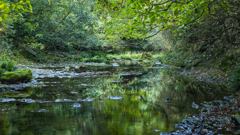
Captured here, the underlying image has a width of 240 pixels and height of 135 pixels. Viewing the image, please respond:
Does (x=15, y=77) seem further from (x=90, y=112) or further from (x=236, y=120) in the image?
(x=236, y=120)

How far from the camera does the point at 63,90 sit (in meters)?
6.79

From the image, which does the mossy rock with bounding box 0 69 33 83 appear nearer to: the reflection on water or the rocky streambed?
the reflection on water

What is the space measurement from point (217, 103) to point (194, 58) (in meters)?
9.01

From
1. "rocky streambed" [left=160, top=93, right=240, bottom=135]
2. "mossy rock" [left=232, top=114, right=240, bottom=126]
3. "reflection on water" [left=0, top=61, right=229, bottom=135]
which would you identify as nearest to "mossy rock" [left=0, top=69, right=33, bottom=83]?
"reflection on water" [left=0, top=61, right=229, bottom=135]

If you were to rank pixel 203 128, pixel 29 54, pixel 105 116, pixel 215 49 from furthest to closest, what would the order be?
1. pixel 29 54
2. pixel 215 49
3. pixel 105 116
4. pixel 203 128

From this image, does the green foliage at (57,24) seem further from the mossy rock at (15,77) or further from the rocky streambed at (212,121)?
the rocky streambed at (212,121)

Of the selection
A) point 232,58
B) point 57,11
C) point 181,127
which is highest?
point 57,11

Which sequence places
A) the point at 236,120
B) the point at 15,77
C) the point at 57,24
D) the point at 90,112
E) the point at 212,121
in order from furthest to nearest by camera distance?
the point at 57,24 < the point at 15,77 < the point at 90,112 < the point at 212,121 < the point at 236,120

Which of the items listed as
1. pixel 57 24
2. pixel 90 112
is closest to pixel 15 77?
pixel 90 112

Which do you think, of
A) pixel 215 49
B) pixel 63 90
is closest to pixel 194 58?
pixel 215 49

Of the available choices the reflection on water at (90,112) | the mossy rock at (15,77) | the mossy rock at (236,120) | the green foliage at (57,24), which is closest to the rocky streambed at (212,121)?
the mossy rock at (236,120)

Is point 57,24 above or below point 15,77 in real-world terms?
above

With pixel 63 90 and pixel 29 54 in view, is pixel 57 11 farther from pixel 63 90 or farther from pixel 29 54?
pixel 63 90

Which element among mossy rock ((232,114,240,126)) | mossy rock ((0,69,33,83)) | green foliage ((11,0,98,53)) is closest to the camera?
mossy rock ((232,114,240,126))
